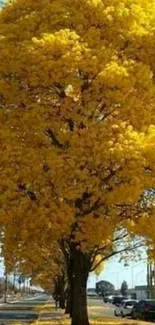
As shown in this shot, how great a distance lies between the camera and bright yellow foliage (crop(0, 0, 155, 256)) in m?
21.7

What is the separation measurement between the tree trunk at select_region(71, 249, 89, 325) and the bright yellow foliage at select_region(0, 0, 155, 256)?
4.27 meters

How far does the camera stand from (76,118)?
2303 centimetres

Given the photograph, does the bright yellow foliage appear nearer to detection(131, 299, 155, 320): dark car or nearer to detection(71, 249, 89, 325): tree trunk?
detection(71, 249, 89, 325): tree trunk

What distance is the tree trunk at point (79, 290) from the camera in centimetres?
2800

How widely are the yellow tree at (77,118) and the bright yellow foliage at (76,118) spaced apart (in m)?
0.04

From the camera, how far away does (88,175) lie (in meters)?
21.8

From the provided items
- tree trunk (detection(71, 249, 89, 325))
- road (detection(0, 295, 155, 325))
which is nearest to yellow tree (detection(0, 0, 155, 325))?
tree trunk (detection(71, 249, 89, 325))

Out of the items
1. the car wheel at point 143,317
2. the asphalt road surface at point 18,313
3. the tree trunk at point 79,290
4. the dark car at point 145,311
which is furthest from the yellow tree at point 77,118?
the car wheel at point 143,317

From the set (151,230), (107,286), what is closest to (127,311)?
(151,230)

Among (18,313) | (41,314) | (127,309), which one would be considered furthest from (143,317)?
(18,313)

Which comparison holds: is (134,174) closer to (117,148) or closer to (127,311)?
(117,148)

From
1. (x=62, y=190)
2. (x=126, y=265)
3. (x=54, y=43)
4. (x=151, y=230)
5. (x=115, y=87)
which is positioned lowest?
(x=126, y=265)

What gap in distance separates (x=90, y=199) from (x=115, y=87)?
3.87m

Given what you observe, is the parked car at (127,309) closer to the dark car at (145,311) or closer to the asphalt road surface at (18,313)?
the dark car at (145,311)
